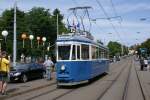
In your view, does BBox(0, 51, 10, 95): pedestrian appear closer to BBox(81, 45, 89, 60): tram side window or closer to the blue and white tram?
the blue and white tram

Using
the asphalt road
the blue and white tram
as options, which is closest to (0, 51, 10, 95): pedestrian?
the asphalt road

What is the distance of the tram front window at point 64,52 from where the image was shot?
81.8 ft

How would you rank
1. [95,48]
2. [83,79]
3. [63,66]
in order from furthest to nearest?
1. [95,48]
2. [83,79]
3. [63,66]

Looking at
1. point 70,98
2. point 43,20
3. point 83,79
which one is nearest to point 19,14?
point 43,20

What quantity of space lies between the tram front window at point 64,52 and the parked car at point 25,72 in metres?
5.13

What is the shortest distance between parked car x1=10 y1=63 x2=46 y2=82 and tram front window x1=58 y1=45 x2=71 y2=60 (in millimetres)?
5129

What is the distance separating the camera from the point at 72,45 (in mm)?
25078

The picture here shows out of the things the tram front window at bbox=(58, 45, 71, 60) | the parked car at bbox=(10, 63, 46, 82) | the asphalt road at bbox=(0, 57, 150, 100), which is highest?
the tram front window at bbox=(58, 45, 71, 60)

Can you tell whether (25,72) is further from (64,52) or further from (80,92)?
(80,92)

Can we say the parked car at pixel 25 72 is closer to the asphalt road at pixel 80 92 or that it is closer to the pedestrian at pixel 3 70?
the asphalt road at pixel 80 92

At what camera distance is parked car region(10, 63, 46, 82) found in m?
29.1

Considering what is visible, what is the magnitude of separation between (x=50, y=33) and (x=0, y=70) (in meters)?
87.0

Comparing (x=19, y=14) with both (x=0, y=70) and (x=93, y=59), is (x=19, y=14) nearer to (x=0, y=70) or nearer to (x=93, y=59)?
(x=93, y=59)

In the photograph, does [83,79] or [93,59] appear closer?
[83,79]
